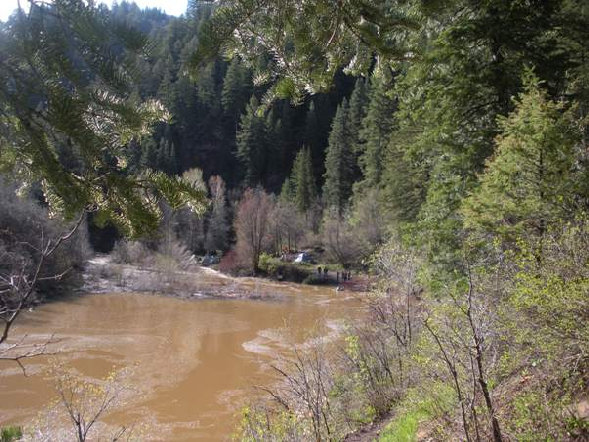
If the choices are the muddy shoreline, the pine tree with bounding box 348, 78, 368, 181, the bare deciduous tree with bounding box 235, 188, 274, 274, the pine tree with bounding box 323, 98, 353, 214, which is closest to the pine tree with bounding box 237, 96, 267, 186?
the pine tree with bounding box 348, 78, 368, 181

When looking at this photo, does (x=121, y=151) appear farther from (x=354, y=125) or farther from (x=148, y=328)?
(x=354, y=125)

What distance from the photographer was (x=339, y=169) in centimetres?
5012

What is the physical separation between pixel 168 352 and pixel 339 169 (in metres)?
36.5

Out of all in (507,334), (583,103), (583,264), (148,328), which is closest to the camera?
(583,264)

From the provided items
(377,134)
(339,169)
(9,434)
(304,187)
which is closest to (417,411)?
(9,434)

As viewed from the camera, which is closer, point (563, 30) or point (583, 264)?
point (583, 264)

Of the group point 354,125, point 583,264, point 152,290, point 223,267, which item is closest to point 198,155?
point 354,125

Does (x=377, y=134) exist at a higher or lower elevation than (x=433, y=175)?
higher

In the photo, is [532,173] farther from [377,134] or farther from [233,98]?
[233,98]

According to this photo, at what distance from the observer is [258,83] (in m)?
2.20

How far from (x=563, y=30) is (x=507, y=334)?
6116 mm

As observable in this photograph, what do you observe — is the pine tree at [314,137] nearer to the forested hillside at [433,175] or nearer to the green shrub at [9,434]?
the forested hillside at [433,175]

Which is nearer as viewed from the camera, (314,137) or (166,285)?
(166,285)

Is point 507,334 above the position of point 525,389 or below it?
above
